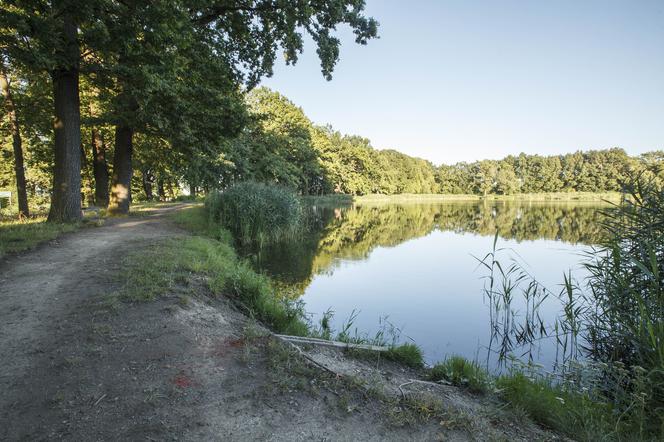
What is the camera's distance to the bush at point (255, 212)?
1402 cm

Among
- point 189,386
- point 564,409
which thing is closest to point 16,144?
point 189,386

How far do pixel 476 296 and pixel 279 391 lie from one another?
7.18 metres

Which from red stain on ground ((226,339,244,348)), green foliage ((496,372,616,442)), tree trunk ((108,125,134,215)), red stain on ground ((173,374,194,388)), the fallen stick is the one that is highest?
tree trunk ((108,125,134,215))

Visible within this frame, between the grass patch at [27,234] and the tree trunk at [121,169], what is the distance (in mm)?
4878

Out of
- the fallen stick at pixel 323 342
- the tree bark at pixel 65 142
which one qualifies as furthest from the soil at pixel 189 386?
the tree bark at pixel 65 142

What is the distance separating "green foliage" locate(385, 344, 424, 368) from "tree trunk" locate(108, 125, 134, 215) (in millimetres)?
13767

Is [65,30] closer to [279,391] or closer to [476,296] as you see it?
[279,391]

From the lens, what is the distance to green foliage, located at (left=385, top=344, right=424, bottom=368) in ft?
15.0

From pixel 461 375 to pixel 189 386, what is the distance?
301cm

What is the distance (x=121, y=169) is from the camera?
47.2ft

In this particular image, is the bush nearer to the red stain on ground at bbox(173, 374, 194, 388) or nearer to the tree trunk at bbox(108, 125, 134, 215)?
the tree trunk at bbox(108, 125, 134, 215)

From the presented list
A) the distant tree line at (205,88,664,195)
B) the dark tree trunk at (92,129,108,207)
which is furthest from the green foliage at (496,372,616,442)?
the distant tree line at (205,88,664,195)

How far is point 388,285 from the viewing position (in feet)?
32.6

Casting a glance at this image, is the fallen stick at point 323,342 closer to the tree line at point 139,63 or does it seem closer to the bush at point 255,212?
the tree line at point 139,63
